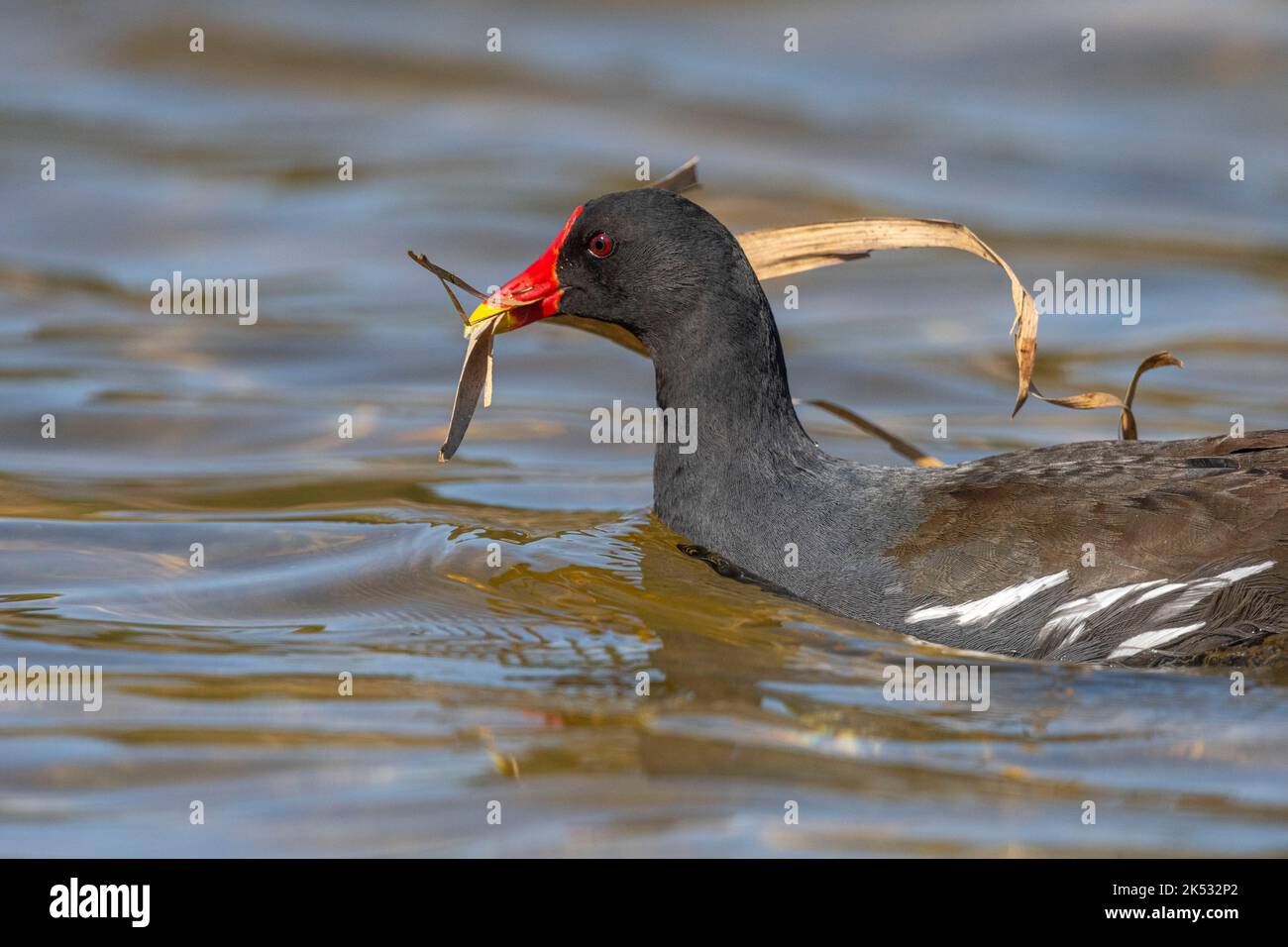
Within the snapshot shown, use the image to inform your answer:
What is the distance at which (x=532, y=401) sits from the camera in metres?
9.18

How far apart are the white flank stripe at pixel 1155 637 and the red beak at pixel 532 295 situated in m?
2.29

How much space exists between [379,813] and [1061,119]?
34.6 feet

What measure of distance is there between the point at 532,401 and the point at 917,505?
3.82m

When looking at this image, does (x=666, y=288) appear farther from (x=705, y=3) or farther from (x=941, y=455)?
(x=705, y=3)

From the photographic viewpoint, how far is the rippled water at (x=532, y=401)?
4.68 metres

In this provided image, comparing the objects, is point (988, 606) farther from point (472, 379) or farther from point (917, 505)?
point (472, 379)

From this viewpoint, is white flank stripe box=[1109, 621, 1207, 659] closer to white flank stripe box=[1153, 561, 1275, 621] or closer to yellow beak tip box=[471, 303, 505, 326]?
white flank stripe box=[1153, 561, 1275, 621]

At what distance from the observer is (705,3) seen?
14.7m

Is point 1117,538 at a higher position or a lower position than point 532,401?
lower

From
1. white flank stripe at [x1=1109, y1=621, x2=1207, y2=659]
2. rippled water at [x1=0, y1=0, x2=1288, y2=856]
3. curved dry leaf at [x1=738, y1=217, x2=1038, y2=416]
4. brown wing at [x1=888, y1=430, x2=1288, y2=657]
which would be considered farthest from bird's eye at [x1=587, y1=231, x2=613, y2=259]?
white flank stripe at [x1=1109, y1=621, x2=1207, y2=659]

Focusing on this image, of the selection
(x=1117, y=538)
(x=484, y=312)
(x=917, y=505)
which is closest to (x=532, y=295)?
(x=484, y=312)

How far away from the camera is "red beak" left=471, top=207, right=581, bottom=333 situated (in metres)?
6.19

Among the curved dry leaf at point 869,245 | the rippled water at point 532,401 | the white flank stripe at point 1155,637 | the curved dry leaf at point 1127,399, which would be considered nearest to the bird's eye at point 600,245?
the curved dry leaf at point 869,245

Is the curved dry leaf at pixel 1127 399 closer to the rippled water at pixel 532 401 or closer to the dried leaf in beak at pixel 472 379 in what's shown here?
the rippled water at pixel 532 401
